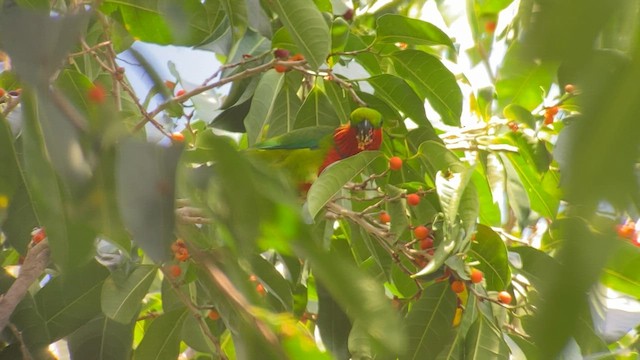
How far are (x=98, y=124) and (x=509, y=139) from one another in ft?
4.75

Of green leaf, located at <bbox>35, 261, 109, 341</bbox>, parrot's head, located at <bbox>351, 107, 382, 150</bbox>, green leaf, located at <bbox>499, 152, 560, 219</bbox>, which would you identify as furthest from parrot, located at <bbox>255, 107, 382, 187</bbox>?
green leaf, located at <bbox>35, 261, 109, 341</bbox>

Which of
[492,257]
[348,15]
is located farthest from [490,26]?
[492,257]

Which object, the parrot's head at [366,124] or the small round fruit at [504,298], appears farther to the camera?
the parrot's head at [366,124]

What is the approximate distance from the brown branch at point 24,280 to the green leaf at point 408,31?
86 cm

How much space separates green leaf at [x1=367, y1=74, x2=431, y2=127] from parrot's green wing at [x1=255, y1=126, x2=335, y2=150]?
0.51 feet

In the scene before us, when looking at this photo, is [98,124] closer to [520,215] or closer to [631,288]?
[631,288]

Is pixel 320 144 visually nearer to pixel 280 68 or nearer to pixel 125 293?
pixel 280 68

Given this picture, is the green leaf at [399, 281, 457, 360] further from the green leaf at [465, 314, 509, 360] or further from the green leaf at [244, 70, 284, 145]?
the green leaf at [244, 70, 284, 145]

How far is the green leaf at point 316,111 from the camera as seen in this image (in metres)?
1.80

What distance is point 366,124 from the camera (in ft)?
6.36

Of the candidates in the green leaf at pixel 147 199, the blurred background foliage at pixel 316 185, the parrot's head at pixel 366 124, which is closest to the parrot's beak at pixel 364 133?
the parrot's head at pixel 366 124

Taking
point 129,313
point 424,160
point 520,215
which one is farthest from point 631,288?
point 129,313

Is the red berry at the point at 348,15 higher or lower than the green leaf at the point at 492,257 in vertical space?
higher

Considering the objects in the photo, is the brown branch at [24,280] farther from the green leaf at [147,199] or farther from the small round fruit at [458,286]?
the green leaf at [147,199]
